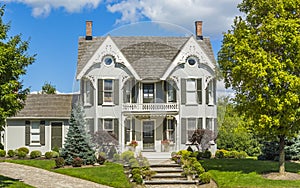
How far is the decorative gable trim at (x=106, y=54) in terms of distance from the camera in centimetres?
1122

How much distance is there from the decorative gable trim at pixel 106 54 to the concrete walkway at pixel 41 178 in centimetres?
705

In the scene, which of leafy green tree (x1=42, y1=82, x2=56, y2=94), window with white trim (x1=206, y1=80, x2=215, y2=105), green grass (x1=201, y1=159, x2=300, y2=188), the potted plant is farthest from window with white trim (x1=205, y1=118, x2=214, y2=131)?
leafy green tree (x1=42, y1=82, x2=56, y2=94)

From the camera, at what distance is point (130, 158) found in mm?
13461

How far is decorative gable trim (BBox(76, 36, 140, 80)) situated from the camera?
11.2 metres

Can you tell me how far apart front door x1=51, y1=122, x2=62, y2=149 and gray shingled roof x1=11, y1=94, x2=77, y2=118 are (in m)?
0.67

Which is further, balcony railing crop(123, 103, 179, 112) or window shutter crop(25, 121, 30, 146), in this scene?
window shutter crop(25, 121, 30, 146)

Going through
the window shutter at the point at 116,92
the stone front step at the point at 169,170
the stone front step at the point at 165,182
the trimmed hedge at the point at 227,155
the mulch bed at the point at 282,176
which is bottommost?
the stone front step at the point at 165,182

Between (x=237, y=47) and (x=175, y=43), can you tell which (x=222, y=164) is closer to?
(x=237, y=47)

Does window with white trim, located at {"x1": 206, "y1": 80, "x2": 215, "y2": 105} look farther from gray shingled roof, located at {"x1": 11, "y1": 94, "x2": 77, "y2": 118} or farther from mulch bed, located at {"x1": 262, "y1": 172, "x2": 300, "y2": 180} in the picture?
gray shingled roof, located at {"x1": 11, "y1": 94, "x2": 77, "y2": 118}

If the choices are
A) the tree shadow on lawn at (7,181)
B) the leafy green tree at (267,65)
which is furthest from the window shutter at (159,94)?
the tree shadow on lawn at (7,181)

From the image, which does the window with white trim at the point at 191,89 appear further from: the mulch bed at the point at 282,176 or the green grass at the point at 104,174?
the mulch bed at the point at 282,176

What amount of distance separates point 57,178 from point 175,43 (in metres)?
10.2

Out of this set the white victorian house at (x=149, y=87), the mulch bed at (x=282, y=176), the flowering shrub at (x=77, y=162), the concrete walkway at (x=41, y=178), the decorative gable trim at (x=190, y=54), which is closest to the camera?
the white victorian house at (x=149, y=87)

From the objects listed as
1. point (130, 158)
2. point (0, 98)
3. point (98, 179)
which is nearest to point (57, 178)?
point (98, 179)
